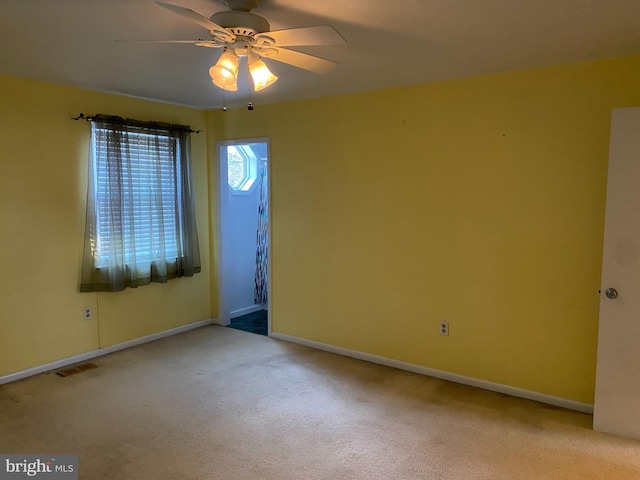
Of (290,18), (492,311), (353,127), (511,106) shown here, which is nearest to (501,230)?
(492,311)

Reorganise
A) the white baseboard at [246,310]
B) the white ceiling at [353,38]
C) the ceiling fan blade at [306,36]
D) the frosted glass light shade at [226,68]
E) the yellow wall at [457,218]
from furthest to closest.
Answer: the white baseboard at [246,310], the yellow wall at [457,218], the frosted glass light shade at [226,68], the white ceiling at [353,38], the ceiling fan blade at [306,36]

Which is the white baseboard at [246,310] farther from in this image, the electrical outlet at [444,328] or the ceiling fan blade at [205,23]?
the ceiling fan blade at [205,23]

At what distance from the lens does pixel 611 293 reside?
2.66m

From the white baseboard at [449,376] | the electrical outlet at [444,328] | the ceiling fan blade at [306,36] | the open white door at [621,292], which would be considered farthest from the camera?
the electrical outlet at [444,328]

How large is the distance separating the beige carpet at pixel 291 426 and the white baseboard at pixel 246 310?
55.1 inches

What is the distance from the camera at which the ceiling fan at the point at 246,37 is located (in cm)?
193

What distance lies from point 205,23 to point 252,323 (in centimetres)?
360

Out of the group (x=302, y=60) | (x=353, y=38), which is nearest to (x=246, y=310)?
(x=302, y=60)

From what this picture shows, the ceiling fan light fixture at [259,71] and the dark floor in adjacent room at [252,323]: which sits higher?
the ceiling fan light fixture at [259,71]

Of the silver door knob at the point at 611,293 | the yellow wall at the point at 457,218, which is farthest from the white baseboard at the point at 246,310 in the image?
the silver door knob at the point at 611,293

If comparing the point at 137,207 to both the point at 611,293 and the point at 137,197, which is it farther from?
the point at 611,293

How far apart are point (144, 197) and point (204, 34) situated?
2118 millimetres

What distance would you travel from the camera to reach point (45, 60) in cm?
290

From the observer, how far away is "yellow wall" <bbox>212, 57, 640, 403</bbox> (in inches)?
115
